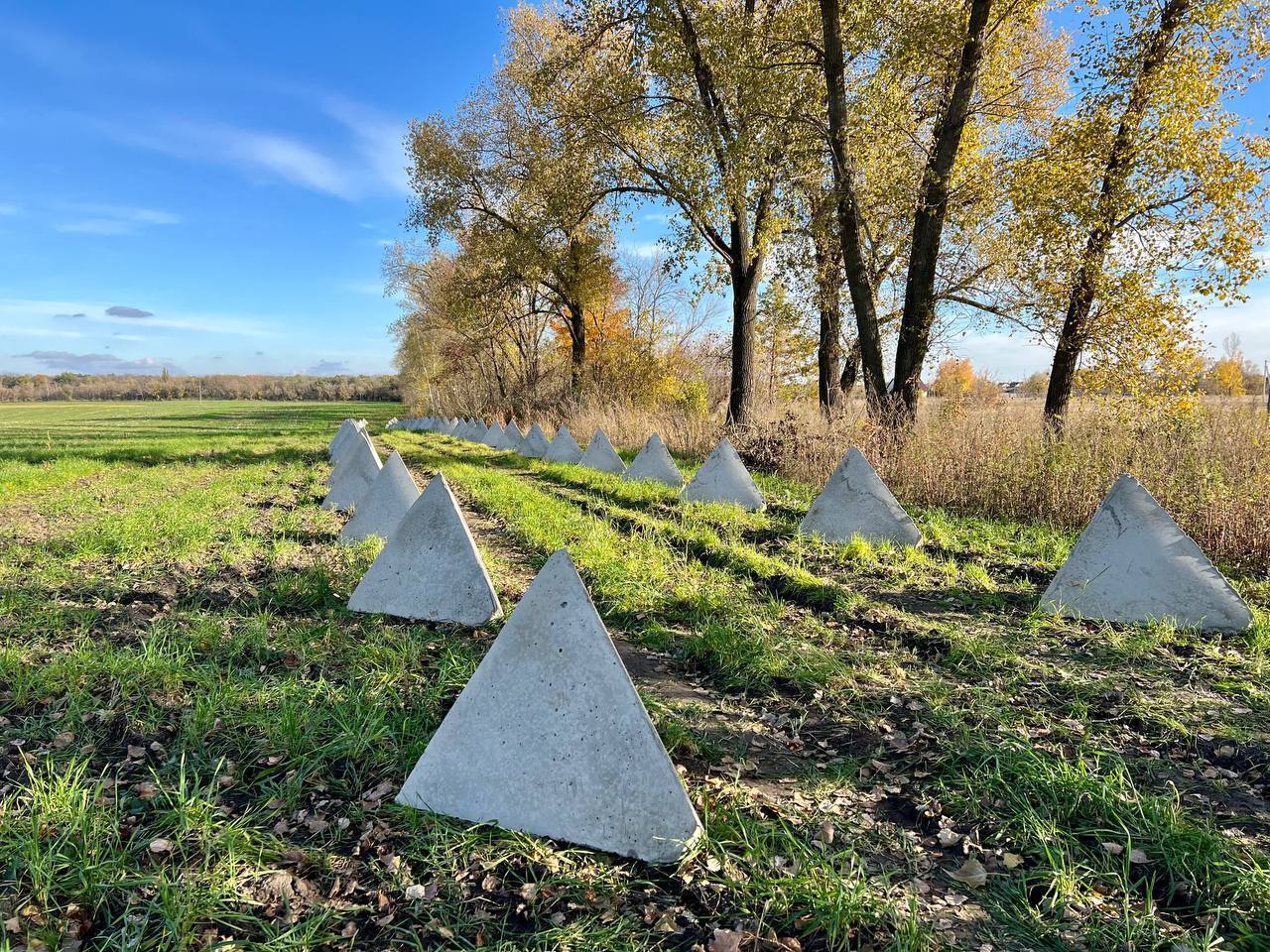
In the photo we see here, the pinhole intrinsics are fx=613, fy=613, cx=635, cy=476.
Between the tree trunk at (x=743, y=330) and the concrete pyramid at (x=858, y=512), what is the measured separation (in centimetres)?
803

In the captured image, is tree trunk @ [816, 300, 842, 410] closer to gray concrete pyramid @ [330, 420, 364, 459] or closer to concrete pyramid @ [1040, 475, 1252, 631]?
gray concrete pyramid @ [330, 420, 364, 459]

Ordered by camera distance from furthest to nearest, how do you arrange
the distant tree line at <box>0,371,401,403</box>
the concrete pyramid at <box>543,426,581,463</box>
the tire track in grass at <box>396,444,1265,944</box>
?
the distant tree line at <box>0,371,401,403</box> → the concrete pyramid at <box>543,426,581,463</box> → the tire track in grass at <box>396,444,1265,944</box>

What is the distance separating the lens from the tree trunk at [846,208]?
1070 cm

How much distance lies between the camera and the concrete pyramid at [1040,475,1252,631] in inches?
165

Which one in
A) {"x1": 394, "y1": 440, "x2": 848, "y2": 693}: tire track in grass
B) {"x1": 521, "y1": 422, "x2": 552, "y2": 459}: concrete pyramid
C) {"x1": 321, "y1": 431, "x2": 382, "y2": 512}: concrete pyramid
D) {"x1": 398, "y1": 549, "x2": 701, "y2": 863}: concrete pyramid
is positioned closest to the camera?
{"x1": 398, "y1": 549, "x2": 701, "y2": 863}: concrete pyramid

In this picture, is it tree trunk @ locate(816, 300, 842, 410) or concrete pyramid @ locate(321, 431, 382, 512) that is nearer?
concrete pyramid @ locate(321, 431, 382, 512)

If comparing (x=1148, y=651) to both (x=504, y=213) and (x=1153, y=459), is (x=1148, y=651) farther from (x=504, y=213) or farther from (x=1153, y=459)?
(x=504, y=213)

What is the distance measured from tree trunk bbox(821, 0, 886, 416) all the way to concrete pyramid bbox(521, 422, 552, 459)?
25.0ft

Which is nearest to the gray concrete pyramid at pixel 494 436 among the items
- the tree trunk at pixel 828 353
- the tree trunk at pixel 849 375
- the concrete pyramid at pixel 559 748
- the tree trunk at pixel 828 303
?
the tree trunk at pixel 828 353

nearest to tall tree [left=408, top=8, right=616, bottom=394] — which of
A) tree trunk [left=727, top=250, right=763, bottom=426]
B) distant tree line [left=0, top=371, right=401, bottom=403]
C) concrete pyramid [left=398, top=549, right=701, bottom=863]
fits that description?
tree trunk [left=727, top=250, right=763, bottom=426]

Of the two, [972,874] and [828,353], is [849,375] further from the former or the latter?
[972,874]

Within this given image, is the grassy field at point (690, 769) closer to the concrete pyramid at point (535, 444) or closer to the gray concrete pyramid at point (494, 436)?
the concrete pyramid at point (535, 444)

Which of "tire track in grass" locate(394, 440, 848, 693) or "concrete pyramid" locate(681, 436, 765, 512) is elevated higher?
"concrete pyramid" locate(681, 436, 765, 512)

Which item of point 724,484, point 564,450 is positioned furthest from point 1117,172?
point 564,450
